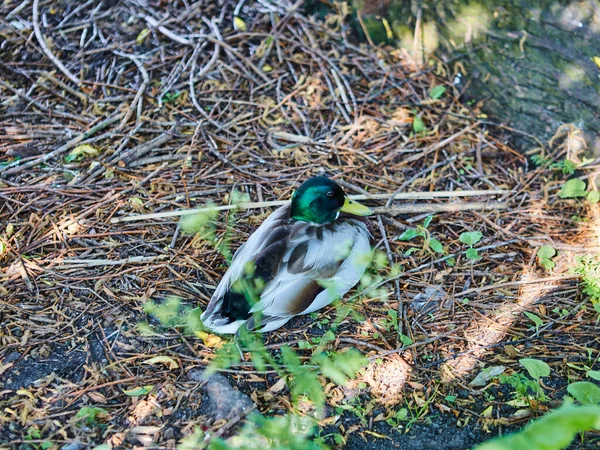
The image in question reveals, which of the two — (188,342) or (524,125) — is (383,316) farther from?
(524,125)

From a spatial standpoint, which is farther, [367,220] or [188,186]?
[188,186]

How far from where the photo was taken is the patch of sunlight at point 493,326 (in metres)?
2.59

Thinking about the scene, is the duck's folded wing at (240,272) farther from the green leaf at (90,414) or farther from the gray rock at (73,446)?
the gray rock at (73,446)

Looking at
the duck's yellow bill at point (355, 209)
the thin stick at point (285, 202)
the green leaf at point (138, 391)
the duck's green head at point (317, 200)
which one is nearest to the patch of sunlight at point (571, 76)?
the thin stick at point (285, 202)

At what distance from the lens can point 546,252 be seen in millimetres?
3064

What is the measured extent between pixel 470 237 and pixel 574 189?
688 mm

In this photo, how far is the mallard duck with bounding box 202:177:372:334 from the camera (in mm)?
2682

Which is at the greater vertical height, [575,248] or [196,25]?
[196,25]

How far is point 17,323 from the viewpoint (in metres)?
2.71

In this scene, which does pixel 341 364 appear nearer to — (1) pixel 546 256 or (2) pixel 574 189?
(1) pixel 546 256

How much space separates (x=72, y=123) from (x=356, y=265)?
2016 mm

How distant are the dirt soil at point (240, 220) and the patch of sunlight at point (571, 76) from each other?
10.3 inches

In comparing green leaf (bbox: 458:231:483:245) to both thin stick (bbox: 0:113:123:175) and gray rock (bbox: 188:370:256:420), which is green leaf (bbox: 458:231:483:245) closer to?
gray rock (bbox: 188:370:256:420)

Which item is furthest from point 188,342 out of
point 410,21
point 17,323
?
point 410,21
